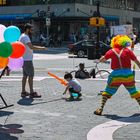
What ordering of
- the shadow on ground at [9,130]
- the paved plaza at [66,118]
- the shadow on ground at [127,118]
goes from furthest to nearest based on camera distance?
the shadow on ground at [127,118], the paved plaza at [66,118], the shadow on ground at [9,130]

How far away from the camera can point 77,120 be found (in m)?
9.56

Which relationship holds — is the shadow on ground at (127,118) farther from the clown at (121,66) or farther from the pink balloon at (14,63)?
the pink balloon at (14,63)

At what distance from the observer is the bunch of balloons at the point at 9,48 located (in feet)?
31.8

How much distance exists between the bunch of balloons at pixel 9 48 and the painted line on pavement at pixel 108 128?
2.36m

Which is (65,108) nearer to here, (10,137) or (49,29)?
(10,137)

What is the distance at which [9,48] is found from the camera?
973 centimetres

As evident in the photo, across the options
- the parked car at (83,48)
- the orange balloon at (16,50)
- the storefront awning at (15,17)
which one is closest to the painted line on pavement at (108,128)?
the orange balloon at (16,50)

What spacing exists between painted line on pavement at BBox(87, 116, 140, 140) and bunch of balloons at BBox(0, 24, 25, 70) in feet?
7.75

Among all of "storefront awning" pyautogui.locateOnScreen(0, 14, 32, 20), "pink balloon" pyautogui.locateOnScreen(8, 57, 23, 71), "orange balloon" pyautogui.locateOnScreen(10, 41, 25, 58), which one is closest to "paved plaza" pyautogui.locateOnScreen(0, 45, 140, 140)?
"pink balloon" pyautogui.locateOnScreen(8, 57, 23, 71)

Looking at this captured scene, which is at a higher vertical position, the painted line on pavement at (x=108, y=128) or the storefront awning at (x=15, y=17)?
the storefront awning at (x=15, y=17)

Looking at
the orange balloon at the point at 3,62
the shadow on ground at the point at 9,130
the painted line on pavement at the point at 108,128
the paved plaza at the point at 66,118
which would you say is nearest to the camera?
the shadow on ground at the point at 9,130

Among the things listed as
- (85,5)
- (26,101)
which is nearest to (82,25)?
(85,5)

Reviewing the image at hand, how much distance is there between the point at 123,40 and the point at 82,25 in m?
53.1

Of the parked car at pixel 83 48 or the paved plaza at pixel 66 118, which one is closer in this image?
the paved plaza at pixel 66 118
